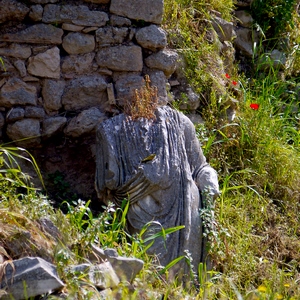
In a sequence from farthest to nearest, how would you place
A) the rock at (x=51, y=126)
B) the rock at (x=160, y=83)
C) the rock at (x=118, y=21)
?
the rock at (x=160, y=83) < the rock at (x=118, y=21) < the rock at (x=51, y=126)

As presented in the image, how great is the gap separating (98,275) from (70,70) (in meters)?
2.42

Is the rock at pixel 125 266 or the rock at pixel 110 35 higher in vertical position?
the rock at pixel 110 35

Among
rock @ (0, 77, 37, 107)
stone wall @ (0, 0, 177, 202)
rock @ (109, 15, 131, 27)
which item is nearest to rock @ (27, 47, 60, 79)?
stone wall @ (0, 0, 177, 202)

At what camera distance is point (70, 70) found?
18.9ft

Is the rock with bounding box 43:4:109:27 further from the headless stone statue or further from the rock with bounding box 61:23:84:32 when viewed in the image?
the headless stone statue

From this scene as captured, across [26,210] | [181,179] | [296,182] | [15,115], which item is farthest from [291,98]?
[26,210]

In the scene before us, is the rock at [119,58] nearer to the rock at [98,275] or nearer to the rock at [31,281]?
the rock at [98,275]

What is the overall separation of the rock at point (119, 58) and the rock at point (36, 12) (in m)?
0.55

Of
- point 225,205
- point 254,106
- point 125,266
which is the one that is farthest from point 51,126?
point 125,266

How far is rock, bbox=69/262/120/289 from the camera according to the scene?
147 inches

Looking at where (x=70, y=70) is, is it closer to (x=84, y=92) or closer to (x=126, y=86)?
(x=84, y=92)

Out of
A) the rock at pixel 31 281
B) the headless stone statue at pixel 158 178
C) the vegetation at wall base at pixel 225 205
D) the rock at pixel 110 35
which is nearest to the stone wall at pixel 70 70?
the rock at pixel 110 35

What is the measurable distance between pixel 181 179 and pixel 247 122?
1.58 meters

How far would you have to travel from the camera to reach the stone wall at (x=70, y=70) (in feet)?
18.4
